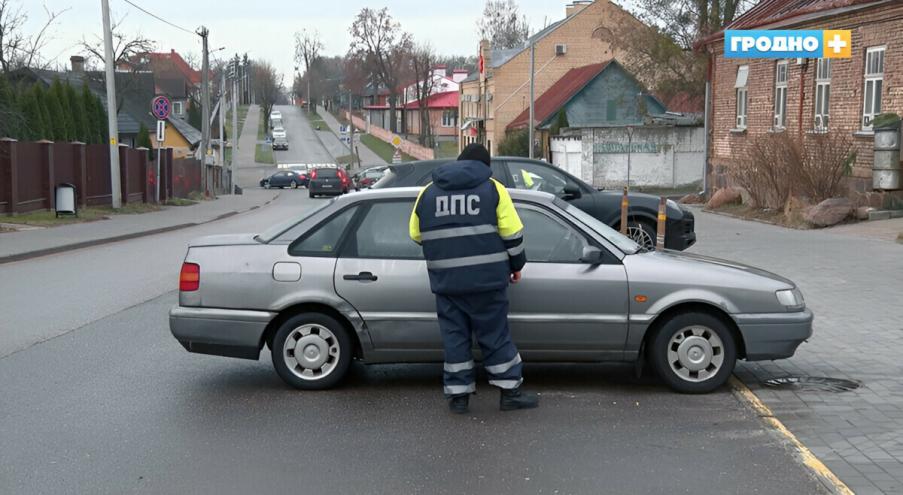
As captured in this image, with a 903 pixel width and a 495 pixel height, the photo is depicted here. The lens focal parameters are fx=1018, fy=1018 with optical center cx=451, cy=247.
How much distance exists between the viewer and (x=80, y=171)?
95.5 feet

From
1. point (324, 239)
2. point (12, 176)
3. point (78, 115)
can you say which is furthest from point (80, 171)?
point (324, 239)

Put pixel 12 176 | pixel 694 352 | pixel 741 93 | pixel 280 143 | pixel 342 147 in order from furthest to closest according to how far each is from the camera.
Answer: pixel 342 147 → pixel 280 143 → pixel 741 93 → pixel 12 176 → pixel 694 352

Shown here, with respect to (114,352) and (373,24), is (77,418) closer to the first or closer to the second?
(114,352)

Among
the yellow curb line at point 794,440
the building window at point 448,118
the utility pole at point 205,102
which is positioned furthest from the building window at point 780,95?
the building window at point 448,118

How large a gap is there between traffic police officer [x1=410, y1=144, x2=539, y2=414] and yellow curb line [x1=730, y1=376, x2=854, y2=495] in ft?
5.26

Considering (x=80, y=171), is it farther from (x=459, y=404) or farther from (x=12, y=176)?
(x=459, y=404)

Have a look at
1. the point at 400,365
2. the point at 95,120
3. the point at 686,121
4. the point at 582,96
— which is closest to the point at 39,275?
the point at 400,365

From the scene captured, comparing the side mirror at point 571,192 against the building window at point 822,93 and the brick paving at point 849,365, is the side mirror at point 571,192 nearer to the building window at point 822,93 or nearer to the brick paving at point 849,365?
the brick paving at point 849,365

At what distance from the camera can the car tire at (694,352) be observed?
6961 millimetres

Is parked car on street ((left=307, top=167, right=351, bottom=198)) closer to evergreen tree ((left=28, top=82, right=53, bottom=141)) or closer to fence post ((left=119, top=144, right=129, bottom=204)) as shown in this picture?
fence post ((left=119, top=144, right=129, bottom=204))

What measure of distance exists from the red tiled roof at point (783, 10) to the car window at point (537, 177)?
37.1 ft

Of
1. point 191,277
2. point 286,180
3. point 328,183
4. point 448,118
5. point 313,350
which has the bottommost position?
point 286,180

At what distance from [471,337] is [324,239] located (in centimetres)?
140

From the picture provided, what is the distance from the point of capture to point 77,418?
6480 millimetres
